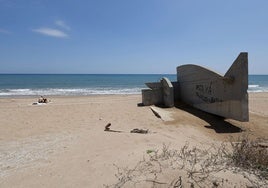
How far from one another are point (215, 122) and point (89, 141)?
535 centimetres

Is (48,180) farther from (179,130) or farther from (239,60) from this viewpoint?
(239,60)

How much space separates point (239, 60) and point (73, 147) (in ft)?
19.5

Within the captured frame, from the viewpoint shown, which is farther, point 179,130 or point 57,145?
point 179,130

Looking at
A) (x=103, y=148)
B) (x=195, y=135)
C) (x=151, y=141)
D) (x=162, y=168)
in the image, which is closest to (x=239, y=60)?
(x=195, y=135)

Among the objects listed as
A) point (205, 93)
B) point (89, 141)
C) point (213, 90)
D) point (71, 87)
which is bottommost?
point (89, 141)

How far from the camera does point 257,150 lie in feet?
11.4

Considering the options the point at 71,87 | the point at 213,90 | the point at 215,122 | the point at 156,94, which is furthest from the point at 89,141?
the point at 71,87

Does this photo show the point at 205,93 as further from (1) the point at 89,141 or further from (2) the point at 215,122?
(1) the point at 89,141

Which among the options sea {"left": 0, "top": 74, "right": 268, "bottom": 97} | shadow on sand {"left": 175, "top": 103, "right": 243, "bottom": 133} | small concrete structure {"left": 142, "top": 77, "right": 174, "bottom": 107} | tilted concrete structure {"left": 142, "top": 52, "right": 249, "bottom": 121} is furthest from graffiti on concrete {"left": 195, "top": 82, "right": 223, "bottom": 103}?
sea {"left": 0, "top": 74, "right": 268, "bottom": 97}

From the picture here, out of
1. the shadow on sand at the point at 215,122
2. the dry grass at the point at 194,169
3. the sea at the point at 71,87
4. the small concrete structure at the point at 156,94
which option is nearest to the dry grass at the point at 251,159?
the dry grass at the point at 194,169

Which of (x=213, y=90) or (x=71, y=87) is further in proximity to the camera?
(x=71, y=87)

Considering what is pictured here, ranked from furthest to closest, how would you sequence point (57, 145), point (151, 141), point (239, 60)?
point (239, 60) < point (57, 145) < point (151, 141)

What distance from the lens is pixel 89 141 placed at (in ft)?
18.1

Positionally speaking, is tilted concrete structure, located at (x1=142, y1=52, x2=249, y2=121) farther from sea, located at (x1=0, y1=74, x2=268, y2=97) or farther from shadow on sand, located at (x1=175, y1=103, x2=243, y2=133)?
sea, located at (x1=0, y1=74, x2=268, y2=97)
